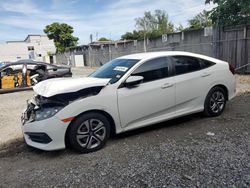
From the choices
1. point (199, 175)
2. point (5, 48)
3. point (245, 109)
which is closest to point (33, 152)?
point (199, 175)

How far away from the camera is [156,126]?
5.27 m

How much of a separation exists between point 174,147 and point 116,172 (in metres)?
1.15

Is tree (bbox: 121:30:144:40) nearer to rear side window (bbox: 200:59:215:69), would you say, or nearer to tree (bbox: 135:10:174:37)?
tree (bbox: 135:10:174:37)

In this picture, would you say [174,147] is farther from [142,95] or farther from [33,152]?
[33,152]

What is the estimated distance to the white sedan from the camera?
4.01 m

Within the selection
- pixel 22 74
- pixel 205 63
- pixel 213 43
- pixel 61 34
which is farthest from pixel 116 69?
pixel 61 34

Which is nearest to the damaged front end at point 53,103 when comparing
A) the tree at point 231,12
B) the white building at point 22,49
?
the tree at point 231,12

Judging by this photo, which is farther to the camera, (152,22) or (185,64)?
(152,22)

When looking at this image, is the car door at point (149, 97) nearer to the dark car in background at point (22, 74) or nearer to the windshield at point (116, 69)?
the windshield at point (116, 69)

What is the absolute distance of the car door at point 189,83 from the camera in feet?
16.4

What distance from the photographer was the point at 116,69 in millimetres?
→ 4953

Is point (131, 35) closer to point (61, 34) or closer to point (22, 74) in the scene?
point (61, 34)

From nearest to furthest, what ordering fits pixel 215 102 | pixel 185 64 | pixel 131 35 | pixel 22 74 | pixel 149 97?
pixel 149 97, pixel 185 64, pixel 215 102, pixel 22 74, pixel 131 35

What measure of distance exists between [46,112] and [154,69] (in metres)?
2.08
